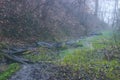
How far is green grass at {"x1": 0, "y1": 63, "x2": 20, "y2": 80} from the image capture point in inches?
381

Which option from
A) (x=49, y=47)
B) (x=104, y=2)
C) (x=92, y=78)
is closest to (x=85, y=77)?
(x=92, y=78)

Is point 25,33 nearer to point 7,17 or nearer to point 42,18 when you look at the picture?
point 7,17

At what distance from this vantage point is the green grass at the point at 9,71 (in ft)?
31.7

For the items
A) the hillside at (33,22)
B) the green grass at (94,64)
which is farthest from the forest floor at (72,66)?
the hillside at (33,22)

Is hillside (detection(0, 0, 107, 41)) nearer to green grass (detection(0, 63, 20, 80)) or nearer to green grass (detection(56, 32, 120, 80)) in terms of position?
green grass (detection(56, 32, 120, 80))

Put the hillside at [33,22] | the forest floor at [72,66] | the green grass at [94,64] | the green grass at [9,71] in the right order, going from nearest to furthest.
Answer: the green grass at [9,71]
the forest floor at [72,66]
the green grass at [94,64]
the hillside at [33,22]

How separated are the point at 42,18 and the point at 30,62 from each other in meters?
10.2

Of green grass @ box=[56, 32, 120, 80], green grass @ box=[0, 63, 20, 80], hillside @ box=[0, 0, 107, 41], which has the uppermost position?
hillside @ box=[0, 0, 107, 41]

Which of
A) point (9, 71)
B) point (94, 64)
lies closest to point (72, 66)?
point (94, 64)

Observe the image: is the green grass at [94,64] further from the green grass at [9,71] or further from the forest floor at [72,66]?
the green grass at [9,71]

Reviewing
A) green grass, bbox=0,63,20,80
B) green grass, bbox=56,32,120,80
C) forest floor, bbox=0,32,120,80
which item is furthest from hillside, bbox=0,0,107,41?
green grass, bbox=0,63,20,80

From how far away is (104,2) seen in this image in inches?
2785

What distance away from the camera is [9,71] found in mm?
10422

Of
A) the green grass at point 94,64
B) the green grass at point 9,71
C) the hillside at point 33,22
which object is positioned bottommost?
the green grass at point 94,64
